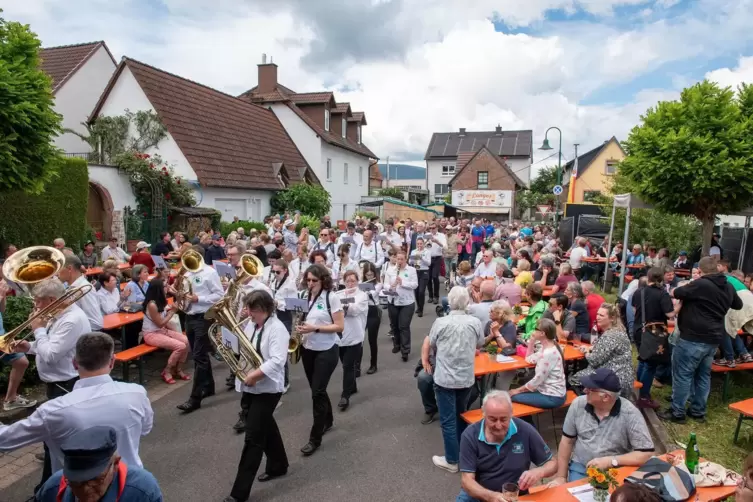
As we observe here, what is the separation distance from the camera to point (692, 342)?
6.07 metres

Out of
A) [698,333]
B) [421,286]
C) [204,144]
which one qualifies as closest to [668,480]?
[698,333]

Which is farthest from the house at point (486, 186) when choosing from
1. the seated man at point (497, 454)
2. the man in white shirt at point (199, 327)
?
the seated man at point (497, 454)

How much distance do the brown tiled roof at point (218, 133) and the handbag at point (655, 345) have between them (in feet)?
55.6

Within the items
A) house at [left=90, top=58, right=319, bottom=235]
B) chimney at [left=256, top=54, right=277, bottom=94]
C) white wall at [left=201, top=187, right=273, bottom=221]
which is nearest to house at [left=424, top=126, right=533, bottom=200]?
chimney at [left=256, top=54, right=277, bottom=94]

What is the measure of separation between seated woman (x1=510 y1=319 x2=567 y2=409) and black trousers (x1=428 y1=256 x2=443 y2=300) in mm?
7342

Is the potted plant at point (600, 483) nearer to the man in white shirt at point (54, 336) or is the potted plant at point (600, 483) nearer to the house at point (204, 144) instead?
the man in white shirt at point (54, 336)

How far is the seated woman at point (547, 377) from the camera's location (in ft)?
17.7

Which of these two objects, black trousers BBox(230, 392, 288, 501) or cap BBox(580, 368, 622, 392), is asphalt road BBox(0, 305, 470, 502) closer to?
black trousers BBox(230, 392, 288, 501)

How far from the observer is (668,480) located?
3270 mm

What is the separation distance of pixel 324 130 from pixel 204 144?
33.6ft

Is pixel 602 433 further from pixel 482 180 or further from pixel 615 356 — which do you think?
pixel 482 180

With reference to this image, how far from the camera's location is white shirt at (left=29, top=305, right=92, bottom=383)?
13.8 ft

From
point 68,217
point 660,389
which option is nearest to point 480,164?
point 68,217

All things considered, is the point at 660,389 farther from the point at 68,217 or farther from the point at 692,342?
the point at 68,217
